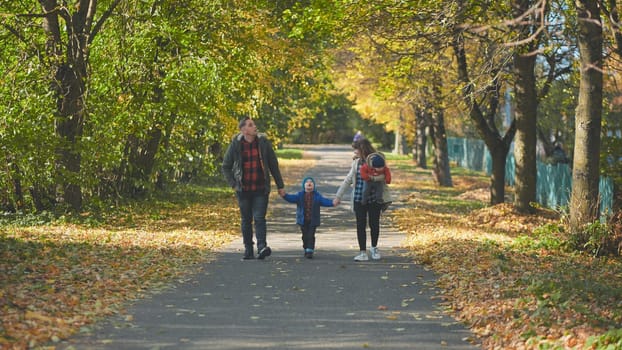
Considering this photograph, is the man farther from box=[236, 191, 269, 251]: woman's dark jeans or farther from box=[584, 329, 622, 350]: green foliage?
box=[584, 329, 622, 350]: green foliage

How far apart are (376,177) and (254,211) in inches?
68.2

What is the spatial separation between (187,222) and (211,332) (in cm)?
1101

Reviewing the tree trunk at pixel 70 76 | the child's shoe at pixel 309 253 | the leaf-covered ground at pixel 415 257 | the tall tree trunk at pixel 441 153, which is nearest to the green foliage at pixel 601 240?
the leaf-covered ground at pixel 415 257

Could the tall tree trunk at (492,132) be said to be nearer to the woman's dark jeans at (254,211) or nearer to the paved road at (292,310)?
the paved road at (292,310)

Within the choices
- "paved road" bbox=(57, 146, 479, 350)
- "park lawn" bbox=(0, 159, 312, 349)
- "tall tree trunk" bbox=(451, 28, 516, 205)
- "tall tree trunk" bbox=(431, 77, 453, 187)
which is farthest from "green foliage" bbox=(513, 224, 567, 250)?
"tall tree trunk" bbox=(431, 77, 453, 187)

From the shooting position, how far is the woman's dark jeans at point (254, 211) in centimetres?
1212

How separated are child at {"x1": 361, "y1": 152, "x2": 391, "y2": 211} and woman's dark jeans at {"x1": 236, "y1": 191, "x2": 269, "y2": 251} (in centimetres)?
137

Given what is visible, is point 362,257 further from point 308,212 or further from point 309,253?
point 308,212

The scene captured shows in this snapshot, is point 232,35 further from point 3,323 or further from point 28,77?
point 3,323

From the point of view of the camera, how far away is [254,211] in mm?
12203

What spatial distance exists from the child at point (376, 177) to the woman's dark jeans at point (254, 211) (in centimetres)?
137

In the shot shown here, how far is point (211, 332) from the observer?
24.5ft

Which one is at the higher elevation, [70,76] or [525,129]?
[70,76]

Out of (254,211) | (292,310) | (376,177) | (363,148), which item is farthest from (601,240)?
(292,310)
